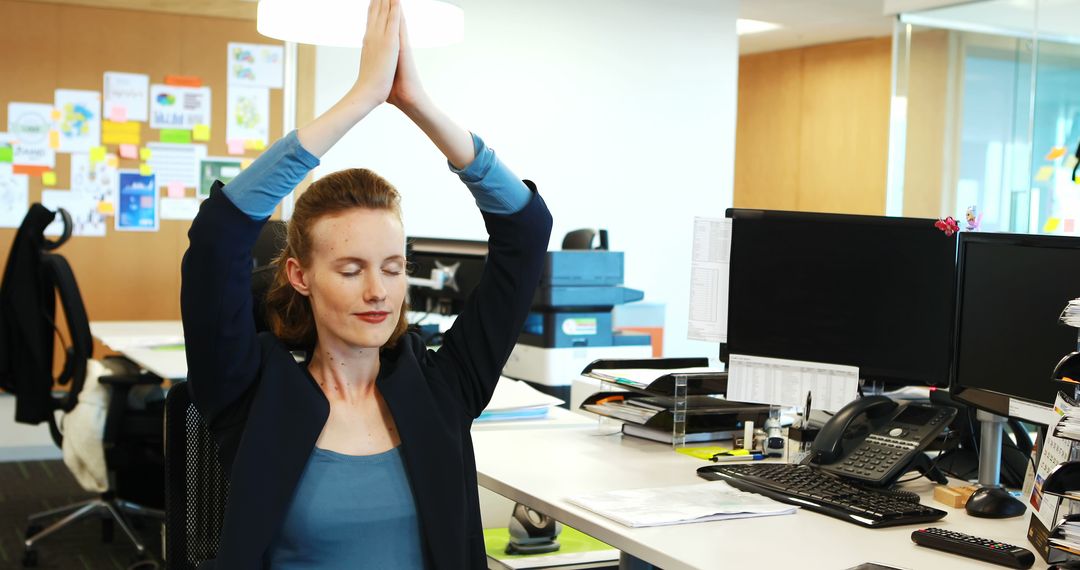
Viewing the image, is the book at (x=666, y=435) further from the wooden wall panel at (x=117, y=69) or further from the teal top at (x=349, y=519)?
the wooden wall panel at (x=117, y=69)

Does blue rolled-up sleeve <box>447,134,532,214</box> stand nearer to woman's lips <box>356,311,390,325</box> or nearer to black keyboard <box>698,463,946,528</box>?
woman's lips <box>356,311,390,325</box>

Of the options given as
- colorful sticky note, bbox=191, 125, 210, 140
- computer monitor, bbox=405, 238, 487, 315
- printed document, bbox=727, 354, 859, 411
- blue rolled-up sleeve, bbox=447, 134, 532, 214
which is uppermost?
colorful sticky note, bbox=191, 125, 210, 140

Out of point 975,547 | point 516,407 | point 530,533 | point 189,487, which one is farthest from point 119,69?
point 975,547

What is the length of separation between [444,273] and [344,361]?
213 cm

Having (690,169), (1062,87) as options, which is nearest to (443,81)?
(690,169)

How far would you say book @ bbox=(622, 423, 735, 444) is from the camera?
2.41 metres

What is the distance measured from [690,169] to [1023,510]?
5.18 m

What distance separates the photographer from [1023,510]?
187 centimetres

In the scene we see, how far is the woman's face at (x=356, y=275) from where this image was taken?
1.61 meters

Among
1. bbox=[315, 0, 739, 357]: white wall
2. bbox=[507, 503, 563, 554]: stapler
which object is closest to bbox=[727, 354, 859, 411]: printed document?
bbox=[507, 503, 563, 554]: stapler

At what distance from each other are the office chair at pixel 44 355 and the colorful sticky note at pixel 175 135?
1.77 m

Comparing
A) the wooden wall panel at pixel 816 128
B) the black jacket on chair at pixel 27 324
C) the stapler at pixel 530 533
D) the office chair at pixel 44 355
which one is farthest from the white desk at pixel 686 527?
the wooden wall panel at pixel 816 128

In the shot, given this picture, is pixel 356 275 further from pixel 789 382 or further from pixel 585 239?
pixel 585 239

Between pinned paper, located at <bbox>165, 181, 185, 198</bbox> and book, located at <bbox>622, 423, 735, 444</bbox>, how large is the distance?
385cm
